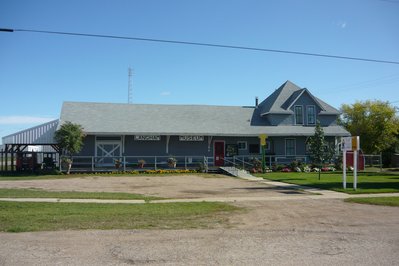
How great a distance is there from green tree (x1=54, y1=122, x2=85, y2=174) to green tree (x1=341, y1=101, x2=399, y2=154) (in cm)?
3709

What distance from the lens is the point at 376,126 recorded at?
5253cm

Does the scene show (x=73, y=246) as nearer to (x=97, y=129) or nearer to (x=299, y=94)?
(x=97, y=129)

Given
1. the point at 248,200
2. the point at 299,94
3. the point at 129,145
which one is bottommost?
Result: the point at 248,200

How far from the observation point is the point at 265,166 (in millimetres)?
34219

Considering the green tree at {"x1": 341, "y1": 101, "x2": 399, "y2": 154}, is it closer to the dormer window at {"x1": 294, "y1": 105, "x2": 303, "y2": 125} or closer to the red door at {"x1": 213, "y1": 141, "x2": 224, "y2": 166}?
the dormer window at {"x1": 294, "y1": 105, "x2": 303, "y2": 125}

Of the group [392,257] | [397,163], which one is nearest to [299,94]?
[397,163]

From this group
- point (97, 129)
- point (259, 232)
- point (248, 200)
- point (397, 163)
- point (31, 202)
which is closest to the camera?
point (259, 232)

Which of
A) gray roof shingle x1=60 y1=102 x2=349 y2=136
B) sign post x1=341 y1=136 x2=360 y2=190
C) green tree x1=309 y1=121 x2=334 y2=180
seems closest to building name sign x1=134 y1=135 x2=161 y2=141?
gray roof shingle x1=60 y1=102 x2=349 y2=136

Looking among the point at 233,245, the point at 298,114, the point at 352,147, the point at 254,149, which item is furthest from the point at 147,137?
the point at 233,245

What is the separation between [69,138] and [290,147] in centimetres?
1989

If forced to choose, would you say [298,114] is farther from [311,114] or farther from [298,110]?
[311,114]

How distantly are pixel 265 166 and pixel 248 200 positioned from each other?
18685 mm

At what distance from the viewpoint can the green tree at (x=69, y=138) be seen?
2970 centimetres

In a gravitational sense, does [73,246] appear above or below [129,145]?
below
